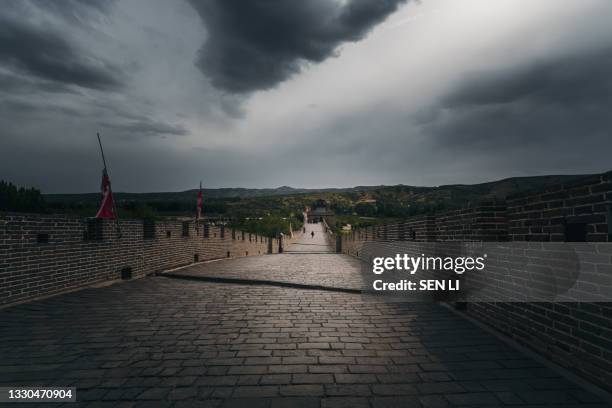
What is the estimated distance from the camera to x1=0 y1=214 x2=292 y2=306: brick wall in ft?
17.7

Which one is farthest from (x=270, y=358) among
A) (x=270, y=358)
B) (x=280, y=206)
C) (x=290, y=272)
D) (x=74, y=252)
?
(x=280, y=206)

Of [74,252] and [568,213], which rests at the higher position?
[568,213]

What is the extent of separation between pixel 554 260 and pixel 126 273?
30.5 ft

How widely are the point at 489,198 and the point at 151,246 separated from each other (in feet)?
30.3

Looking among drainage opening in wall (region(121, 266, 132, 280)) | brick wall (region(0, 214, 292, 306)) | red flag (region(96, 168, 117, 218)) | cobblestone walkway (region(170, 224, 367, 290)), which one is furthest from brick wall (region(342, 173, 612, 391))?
drainage opening in wall (region(121, 266, 132, 280))

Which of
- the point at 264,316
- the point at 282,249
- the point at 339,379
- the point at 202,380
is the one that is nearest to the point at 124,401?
the point at 202,380

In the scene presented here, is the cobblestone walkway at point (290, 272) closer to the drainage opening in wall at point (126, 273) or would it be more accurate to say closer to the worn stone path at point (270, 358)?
the drainage opening in wall at point (126, 273)

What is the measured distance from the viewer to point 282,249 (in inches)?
1232

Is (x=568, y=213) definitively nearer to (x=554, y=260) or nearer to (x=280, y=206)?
(x=554, y=260)

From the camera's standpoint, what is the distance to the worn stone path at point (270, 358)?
2568 mm

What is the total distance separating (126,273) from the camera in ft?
27.2

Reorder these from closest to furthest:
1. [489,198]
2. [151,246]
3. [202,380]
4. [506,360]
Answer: [202,380] → [506,360] → [489,198] → [151,246]

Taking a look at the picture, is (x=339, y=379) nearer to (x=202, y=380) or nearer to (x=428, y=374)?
(x=428, y=374)

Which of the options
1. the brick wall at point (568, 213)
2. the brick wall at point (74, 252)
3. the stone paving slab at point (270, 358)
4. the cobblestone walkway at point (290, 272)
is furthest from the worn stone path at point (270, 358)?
the cobblestone walkway at point (290, 272)
